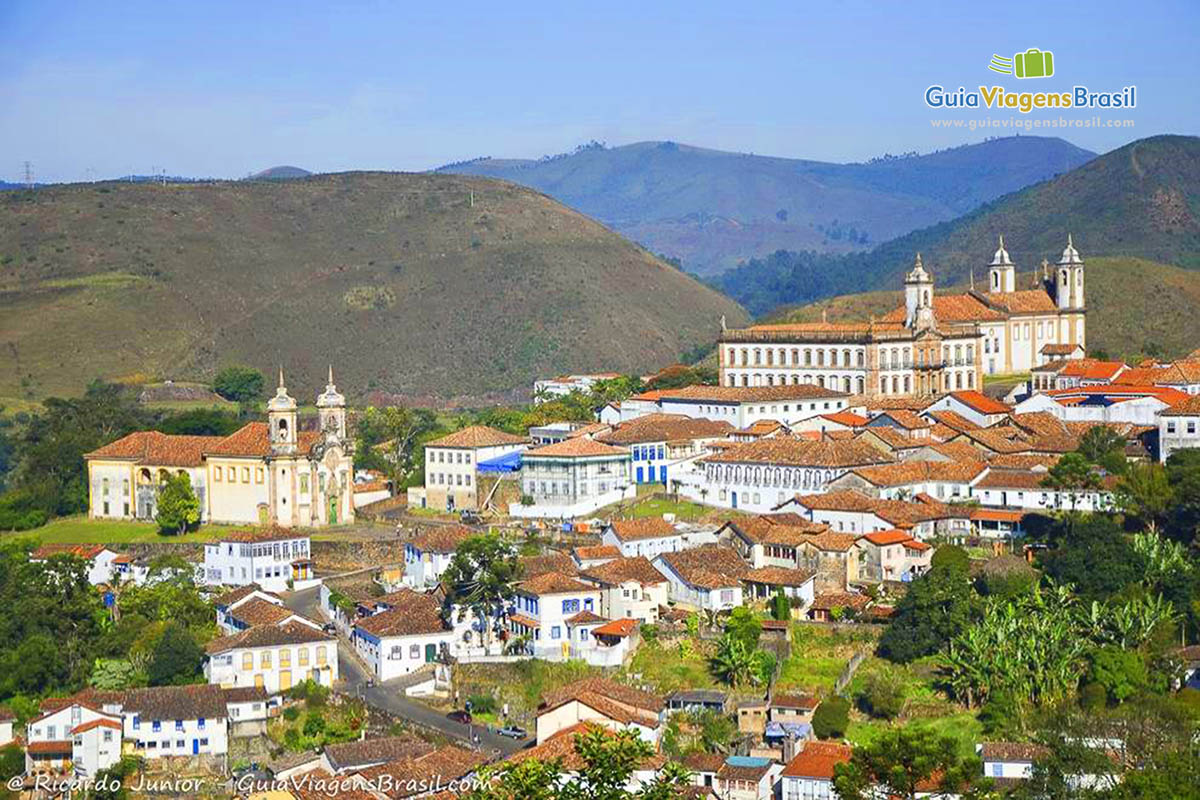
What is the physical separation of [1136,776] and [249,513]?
39705 mm

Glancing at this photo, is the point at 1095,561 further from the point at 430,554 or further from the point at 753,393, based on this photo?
the point at 753,393

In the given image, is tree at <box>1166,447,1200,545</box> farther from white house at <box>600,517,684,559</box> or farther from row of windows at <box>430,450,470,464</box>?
row of windows at <box>430,450,470,464</box>

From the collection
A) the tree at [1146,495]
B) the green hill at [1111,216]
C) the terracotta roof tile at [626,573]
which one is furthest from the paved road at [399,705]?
the green hill at [1111,216]

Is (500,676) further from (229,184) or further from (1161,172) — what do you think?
(1161,172)

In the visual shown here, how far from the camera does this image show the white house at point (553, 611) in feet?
176

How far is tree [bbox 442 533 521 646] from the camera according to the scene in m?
55.1

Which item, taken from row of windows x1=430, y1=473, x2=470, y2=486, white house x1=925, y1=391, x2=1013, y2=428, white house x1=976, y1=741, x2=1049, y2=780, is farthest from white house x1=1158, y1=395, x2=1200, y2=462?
row of windows x1=430, y1=473, x2=470, y2=486

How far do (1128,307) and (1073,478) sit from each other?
53.8 metres

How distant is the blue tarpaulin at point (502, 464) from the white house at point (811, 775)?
2566 cm

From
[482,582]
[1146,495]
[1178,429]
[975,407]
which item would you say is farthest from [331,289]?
[1146,495]

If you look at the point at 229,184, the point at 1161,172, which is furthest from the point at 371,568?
the point at 1161,172

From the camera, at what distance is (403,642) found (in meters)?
54.4

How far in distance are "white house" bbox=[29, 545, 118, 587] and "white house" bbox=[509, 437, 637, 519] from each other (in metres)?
13.5

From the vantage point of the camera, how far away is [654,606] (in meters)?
54.6
